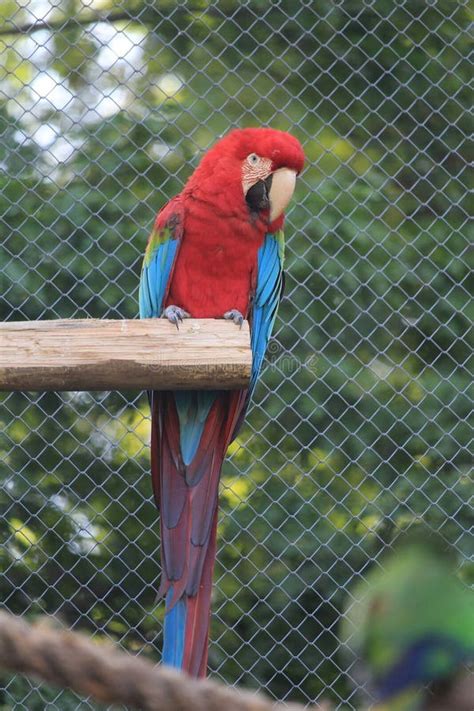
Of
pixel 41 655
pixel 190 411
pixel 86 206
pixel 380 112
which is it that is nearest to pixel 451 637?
pixel 41 655

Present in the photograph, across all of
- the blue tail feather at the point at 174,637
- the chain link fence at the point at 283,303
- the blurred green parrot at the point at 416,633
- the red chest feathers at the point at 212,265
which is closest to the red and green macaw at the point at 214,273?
the red chest feathers at the point at 212,265

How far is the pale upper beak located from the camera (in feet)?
4.72

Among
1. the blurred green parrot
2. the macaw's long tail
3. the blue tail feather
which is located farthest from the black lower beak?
the blurred green parrot

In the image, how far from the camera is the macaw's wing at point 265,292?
147cm

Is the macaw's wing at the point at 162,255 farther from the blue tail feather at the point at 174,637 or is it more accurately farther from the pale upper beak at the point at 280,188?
the blue tail feather at the point at 174,637

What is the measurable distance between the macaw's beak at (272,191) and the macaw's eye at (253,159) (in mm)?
27

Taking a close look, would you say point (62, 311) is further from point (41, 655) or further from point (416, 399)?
point (41, 655)

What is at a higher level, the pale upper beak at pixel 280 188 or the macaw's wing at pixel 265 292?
the pale upper beak at pixel 280 188

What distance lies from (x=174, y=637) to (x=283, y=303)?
2.61 feet

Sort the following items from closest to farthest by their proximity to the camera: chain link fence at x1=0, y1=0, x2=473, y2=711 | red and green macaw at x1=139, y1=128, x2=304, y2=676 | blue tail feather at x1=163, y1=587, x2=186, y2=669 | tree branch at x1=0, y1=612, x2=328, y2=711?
1. tree branch at x1=0, y1=612, x2=328, y2=711
2. blue tail feather at x1=163, y1=587, x2=186, y2=669
3. red and green macaw at x1=139, y1=128, x2=304, y2=676
4. chain link fence at x1=0, y1=0, x2=473, y2=711

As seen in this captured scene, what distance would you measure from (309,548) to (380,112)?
81cm

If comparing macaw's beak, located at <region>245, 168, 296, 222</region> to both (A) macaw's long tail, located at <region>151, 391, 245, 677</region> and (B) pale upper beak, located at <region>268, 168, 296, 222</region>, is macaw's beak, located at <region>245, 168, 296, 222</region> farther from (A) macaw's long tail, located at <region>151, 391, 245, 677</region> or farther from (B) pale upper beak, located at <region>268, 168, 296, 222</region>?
(A) macaw's long tail, located at <region>151, 391, 245, 677</region>

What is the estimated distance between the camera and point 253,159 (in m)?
1.45

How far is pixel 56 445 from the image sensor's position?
179cm
